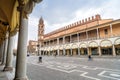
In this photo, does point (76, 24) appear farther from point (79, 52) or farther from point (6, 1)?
point (6, 1)

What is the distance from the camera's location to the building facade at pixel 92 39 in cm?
2903

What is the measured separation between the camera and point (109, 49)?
30.0 m

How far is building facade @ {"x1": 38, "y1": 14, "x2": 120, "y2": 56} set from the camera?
95.2ft

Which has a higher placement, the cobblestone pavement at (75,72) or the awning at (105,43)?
the awning at (105,43)

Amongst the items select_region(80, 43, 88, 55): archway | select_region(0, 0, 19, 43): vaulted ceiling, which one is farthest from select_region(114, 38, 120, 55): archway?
select_region(0, 0, 19, 43): vaulted ceiling

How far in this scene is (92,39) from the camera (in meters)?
33.2

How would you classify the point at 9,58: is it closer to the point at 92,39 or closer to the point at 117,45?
the point at 117,45

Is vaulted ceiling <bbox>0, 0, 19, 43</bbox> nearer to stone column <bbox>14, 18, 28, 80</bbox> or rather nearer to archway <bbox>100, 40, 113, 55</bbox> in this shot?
stone column <bbox>14, 18, 28, 80</bbox>

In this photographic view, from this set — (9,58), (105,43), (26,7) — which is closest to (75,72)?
(9,58)

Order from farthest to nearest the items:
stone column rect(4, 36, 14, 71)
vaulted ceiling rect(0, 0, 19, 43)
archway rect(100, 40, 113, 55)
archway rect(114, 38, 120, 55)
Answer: archway rect(100, 40, 113, 55), archway rect(114, 38, 120, 55), stone column rect(4, 36, 14, 71), vaulted ceiling rect(0, 0, 19, 43)

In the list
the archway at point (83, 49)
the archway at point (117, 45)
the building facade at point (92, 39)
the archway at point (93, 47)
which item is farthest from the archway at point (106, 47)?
the archway at point (83, 49)

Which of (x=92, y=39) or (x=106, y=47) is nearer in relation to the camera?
(x=106, y=47)

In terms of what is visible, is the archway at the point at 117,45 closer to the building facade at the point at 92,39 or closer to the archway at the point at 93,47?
the building facade at the point at 92,39

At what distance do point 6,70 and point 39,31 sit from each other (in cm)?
6065
